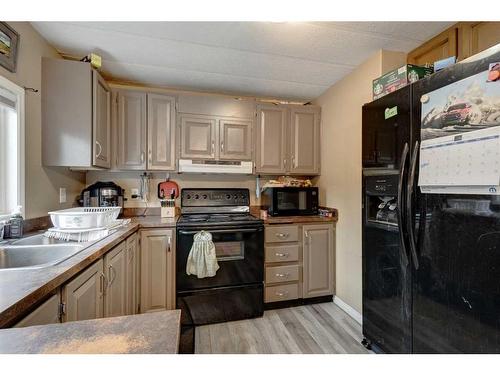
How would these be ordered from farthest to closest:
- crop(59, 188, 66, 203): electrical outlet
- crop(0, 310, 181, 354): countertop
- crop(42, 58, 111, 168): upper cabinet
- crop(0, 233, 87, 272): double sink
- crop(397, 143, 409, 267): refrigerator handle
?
crop(59, 188, 66, 203): electrical outlet
crop(42, 58, 111, 168): upper cabinet
crop(397, 143, 409, 267): refrigerator handle
crop(0, 233, 87, 272): double sink
crop(0, 310, 181, 354): countertop

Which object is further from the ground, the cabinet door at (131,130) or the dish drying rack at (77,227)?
the cabinet door at (131,130)

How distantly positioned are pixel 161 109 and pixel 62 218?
54.0 inches

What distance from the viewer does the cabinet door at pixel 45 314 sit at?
2.34 feet

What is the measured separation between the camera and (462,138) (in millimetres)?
1042

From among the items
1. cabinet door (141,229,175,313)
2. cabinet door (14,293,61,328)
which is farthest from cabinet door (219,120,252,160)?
cabinet door (14,293,61,328)

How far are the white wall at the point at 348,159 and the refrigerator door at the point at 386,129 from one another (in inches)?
17.1

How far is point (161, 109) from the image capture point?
2.37 metres

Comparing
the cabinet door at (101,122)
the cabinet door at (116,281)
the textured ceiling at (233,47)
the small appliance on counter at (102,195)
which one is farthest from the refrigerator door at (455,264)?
the small appliance on counter at (102,195)

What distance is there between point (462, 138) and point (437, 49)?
1136 millimetres

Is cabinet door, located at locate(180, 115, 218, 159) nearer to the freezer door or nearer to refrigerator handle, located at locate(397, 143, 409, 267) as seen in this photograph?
refrigerator handle, located at locate(397, 143, 409, 267)

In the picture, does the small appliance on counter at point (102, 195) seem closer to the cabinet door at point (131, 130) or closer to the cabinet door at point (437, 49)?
the cabinet door at point (131, 130)

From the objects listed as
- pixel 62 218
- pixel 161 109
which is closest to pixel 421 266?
pixel 62 218

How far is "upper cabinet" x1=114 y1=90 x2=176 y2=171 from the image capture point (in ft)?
7.45

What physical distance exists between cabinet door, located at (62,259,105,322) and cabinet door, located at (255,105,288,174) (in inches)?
70.1
